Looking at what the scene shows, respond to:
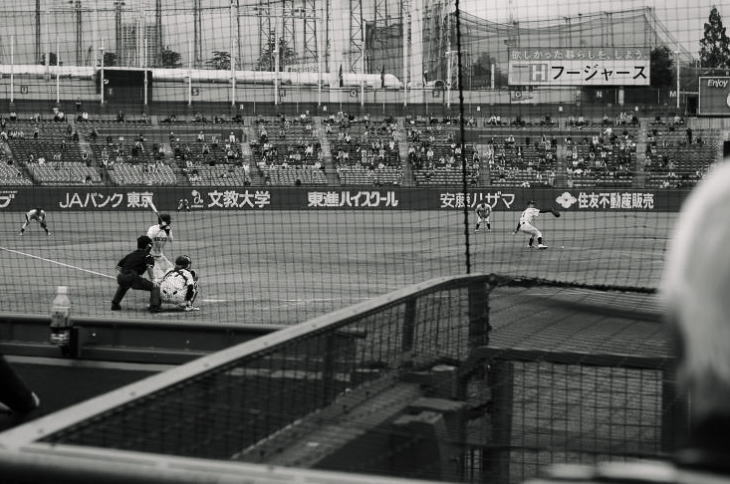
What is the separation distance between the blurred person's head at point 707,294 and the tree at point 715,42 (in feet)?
25.6

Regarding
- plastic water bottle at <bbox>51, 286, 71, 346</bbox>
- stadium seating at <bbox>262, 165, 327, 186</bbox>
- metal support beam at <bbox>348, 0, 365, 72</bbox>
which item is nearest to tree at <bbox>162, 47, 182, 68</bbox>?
stadium seating at <bbox>262, 165, 327, 186</bbox>

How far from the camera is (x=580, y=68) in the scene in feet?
174

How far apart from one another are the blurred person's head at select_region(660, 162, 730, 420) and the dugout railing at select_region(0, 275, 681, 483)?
2.50 ft

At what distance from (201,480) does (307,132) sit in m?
45.3

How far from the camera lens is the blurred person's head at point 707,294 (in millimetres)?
1060

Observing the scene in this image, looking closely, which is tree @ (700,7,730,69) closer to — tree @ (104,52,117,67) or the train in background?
the train in background

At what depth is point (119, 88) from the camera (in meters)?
55.0

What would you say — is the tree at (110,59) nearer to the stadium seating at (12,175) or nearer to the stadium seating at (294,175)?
the stadium seating at (12,175)

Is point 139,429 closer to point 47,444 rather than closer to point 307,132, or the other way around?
point 47,444

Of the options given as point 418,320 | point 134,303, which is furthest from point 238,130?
point 418,320

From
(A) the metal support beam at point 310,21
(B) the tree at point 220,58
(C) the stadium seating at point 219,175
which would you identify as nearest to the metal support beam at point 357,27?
(A) the metal support beam at point 310,21

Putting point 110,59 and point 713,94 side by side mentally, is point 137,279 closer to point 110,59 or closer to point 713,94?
point 713,94

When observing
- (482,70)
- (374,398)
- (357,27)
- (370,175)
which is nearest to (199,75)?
(370,175)

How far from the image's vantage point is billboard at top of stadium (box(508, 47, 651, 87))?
165 feet
